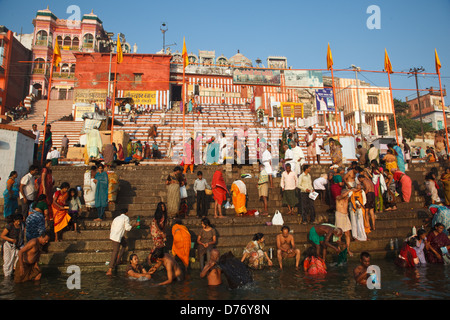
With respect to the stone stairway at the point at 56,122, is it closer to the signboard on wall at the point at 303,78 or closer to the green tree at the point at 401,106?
the signboard on wall at the point at 303,78

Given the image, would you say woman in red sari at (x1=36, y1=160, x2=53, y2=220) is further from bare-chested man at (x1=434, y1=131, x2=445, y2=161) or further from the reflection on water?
bare-chested man at (x1=434, y1=131, x2=445, y2=161)

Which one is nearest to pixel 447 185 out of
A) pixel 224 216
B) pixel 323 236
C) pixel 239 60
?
pixel 323 236

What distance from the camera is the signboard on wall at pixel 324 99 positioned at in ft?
90.0

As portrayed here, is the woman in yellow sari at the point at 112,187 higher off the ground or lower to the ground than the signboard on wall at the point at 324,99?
lower

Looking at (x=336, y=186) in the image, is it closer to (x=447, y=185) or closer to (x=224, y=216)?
(x=224, y=216)

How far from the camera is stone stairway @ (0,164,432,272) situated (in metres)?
6.54

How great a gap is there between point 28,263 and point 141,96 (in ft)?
74.2

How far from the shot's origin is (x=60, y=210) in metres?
7.03

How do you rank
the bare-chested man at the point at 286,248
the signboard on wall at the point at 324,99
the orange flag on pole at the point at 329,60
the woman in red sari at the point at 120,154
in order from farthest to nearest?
the signboard on wall at the point at 324,99
the orange flag on pole at the point at 329,60
the woman in red sari at the point at 120,154
the bare-chested man at the point at 286,248

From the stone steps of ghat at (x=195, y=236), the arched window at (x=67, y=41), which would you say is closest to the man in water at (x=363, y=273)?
the stone steps of ghat at (x=195, y=236)

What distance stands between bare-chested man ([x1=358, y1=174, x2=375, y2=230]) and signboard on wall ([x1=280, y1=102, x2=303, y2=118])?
15.3m

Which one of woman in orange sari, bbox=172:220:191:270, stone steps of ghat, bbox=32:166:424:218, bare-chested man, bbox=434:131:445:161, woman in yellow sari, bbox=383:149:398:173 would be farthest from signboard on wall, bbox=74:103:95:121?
bare-chested man, bbox=434:131:445:161

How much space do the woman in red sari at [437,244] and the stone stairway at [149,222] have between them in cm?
78

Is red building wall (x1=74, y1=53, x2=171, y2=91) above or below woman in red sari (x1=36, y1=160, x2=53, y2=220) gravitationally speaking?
above
